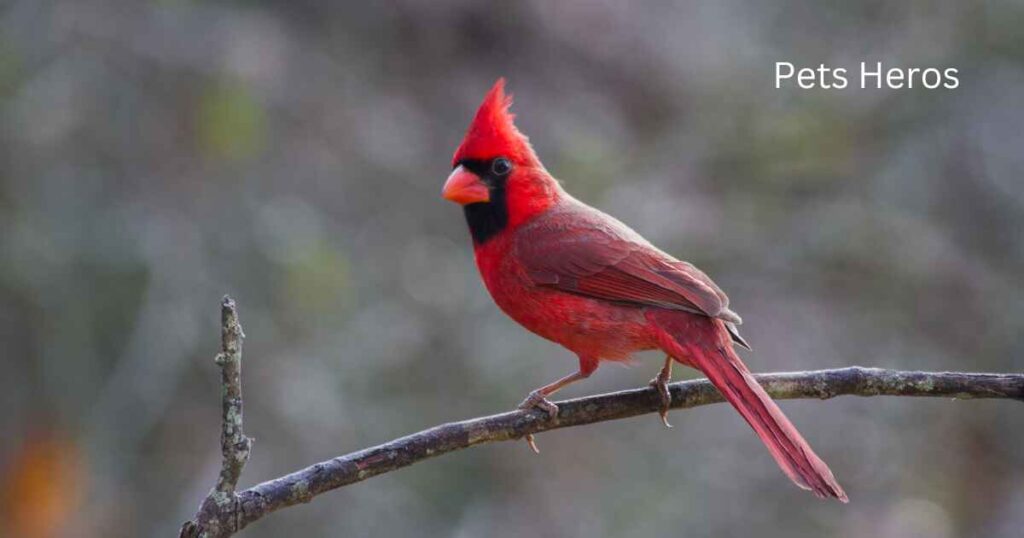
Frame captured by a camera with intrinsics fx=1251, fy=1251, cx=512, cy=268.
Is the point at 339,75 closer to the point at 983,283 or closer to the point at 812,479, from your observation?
the point at 983,283

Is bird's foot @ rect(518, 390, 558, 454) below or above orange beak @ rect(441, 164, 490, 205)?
below

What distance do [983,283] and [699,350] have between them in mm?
3329

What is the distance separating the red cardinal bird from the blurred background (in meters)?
1.37

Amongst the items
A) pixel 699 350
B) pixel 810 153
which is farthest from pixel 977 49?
pixel 699 350

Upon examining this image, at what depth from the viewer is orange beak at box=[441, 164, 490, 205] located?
3846 mm

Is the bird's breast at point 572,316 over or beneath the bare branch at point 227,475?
beneath

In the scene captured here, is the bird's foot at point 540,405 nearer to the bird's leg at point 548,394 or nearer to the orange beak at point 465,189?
the bird's leg at point 548,394

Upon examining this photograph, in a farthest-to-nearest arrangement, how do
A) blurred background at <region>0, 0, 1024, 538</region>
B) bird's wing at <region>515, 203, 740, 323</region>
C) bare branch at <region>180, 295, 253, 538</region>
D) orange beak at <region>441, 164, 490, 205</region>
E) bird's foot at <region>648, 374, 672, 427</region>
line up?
blurred background at <region>0, 0, 1024, 538</region>, orange beak at <region>441, 164, 490, 205</region>, bird's wing at <region>515, 203, 740, 323</region>, bird's foot at <region>648, 374, 672, 427</region>, bare branch at <region>180, 295, 253, 538</region>

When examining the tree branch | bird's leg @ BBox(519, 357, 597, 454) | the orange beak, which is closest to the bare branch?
the tree branch

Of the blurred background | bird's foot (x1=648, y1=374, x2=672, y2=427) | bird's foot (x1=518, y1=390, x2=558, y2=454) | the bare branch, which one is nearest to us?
the bare branch

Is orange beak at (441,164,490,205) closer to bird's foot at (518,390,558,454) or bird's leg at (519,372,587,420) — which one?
bird's leg at (519,372,587,420)

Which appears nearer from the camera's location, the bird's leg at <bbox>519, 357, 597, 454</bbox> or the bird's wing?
the bird's leg at <bbox>519, 357, 597, 454</bbox>

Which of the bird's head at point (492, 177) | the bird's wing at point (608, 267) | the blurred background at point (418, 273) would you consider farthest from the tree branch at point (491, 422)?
the blurred background at point (418, 273)

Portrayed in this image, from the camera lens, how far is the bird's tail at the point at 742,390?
107 inches
